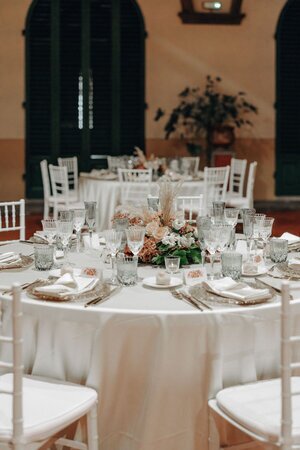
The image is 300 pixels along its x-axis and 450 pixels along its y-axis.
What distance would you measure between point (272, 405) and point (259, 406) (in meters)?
0.04

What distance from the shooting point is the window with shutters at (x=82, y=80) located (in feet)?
29.7

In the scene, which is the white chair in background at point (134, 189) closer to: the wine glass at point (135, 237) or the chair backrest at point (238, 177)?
the chair backrest at point (238, 177)

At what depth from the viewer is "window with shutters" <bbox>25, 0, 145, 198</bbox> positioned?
9055mm

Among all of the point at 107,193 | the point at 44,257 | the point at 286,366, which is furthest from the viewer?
the point at 107,193

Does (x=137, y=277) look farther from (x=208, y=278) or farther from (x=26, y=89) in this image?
(x=26, y=89)

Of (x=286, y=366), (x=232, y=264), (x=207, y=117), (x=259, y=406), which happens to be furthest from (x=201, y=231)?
(x=207, y=117)

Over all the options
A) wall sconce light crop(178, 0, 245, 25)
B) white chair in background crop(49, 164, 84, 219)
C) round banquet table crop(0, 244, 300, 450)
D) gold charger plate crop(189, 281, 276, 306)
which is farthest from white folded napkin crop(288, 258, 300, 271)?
wall sconce light crop(178, 0, 245, 25)

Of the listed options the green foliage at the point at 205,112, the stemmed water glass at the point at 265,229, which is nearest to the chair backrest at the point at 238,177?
the green foliage at the point at 205,112

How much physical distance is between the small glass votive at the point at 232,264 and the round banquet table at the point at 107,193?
12.6 feet

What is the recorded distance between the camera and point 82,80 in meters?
9.15

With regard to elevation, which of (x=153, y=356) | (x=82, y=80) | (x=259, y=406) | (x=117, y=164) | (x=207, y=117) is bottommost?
(x=259, y=406)

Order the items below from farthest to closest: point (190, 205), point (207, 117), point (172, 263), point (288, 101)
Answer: point (288, 101)
point (207, 117)
point (190, 205)
point (172, 263)

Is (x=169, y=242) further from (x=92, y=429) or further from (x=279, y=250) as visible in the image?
(x=92, y=429)

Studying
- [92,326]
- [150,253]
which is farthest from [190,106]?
[92,326]
